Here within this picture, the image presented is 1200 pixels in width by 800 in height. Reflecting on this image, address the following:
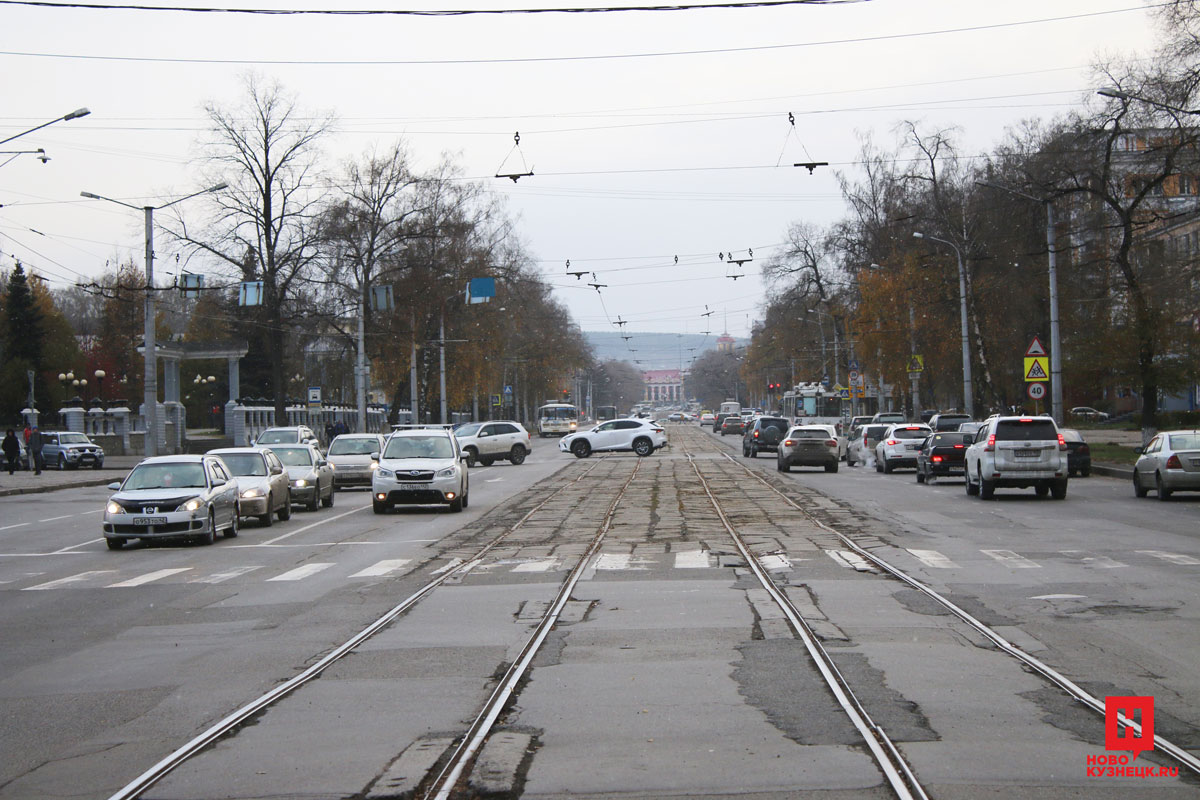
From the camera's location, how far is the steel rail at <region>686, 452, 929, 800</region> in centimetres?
590

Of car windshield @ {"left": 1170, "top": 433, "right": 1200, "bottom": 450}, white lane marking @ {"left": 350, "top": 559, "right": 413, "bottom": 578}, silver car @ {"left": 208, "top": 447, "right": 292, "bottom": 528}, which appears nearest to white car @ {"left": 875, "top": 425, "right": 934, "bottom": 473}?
car windshield @ {"left": 1170, "top": 433, "right": 1200, "bottom": 450}

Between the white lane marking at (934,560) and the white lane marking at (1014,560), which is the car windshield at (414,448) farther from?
the white lane marking at (1014,560)

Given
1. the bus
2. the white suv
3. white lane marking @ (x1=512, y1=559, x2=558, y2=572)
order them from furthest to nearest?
the bus
the white suv
white lane marking @ (x1=512, y1=559, x2=558, y2=572)

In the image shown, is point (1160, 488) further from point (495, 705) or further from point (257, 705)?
point (257, 705)

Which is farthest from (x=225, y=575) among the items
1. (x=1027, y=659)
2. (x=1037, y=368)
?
(x=1037, y=368)

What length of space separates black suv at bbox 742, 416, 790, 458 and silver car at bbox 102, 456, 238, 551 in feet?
113

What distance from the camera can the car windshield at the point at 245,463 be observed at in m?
24.6

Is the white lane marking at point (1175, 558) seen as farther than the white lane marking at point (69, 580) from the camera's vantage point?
No

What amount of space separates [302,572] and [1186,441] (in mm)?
18198

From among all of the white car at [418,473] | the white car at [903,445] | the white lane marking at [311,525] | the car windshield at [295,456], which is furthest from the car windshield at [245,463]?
the white car at [903,445]

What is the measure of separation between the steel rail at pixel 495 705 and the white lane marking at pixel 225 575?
4.42 metres

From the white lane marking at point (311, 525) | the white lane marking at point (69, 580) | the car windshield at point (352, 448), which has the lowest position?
the white lane marking at point (311, 525)

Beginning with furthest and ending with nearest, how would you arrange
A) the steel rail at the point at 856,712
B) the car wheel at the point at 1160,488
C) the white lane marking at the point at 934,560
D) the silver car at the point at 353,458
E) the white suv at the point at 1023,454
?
the silver car at the point at 353,458, the white suv at the point at 1023,454, the car wheel at the point at 1160,488, the white lane marking at the point at 934,560, the steel rail at the point at 856,712

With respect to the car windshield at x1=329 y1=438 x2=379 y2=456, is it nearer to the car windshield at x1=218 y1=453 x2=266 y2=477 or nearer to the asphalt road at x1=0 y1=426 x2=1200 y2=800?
the car windshield at x1=218 y1=453 x2=266 y2=477
